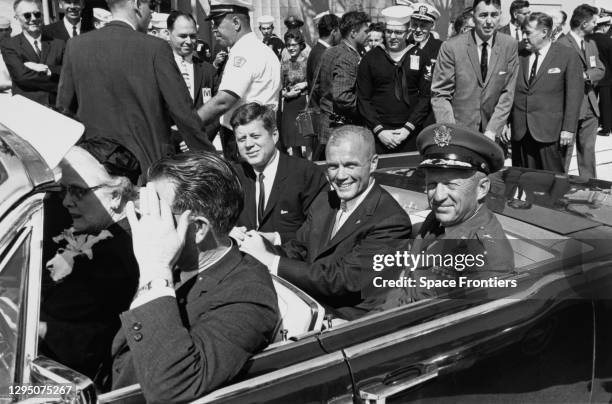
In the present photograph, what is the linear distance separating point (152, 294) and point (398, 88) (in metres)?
4.64

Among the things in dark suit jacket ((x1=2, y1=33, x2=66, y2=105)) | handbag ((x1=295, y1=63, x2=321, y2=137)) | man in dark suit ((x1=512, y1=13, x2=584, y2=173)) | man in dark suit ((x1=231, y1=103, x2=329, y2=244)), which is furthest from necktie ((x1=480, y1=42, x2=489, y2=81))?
dark suit jacket ((x1=2, y1=33, x2=66, y2=105))

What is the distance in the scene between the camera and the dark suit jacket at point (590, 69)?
728 cm

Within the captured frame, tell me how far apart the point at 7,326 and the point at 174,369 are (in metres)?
0.42

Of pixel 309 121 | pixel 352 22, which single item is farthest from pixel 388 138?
pixel 352 22

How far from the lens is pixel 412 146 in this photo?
6.16m

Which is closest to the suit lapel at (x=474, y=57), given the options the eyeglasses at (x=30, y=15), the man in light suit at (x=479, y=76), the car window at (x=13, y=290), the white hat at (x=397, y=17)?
the man in light suit at (x=479, y=76)

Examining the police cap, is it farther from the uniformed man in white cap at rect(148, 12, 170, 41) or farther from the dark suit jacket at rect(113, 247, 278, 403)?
the uniformed man in white cap at rect(148, 12, 170, 41)

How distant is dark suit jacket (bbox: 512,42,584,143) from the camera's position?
621 cm

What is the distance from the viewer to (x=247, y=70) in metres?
4.89

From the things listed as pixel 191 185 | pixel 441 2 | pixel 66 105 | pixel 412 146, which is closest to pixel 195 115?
pixel 66 105

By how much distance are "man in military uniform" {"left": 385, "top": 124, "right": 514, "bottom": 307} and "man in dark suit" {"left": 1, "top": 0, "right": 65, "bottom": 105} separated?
4.74m

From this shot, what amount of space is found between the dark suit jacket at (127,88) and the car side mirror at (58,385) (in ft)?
7.68

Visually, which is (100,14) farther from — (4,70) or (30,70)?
(4,70)

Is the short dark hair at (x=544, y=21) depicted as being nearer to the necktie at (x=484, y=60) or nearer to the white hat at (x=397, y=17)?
the necktie at (x=484, y=60)
